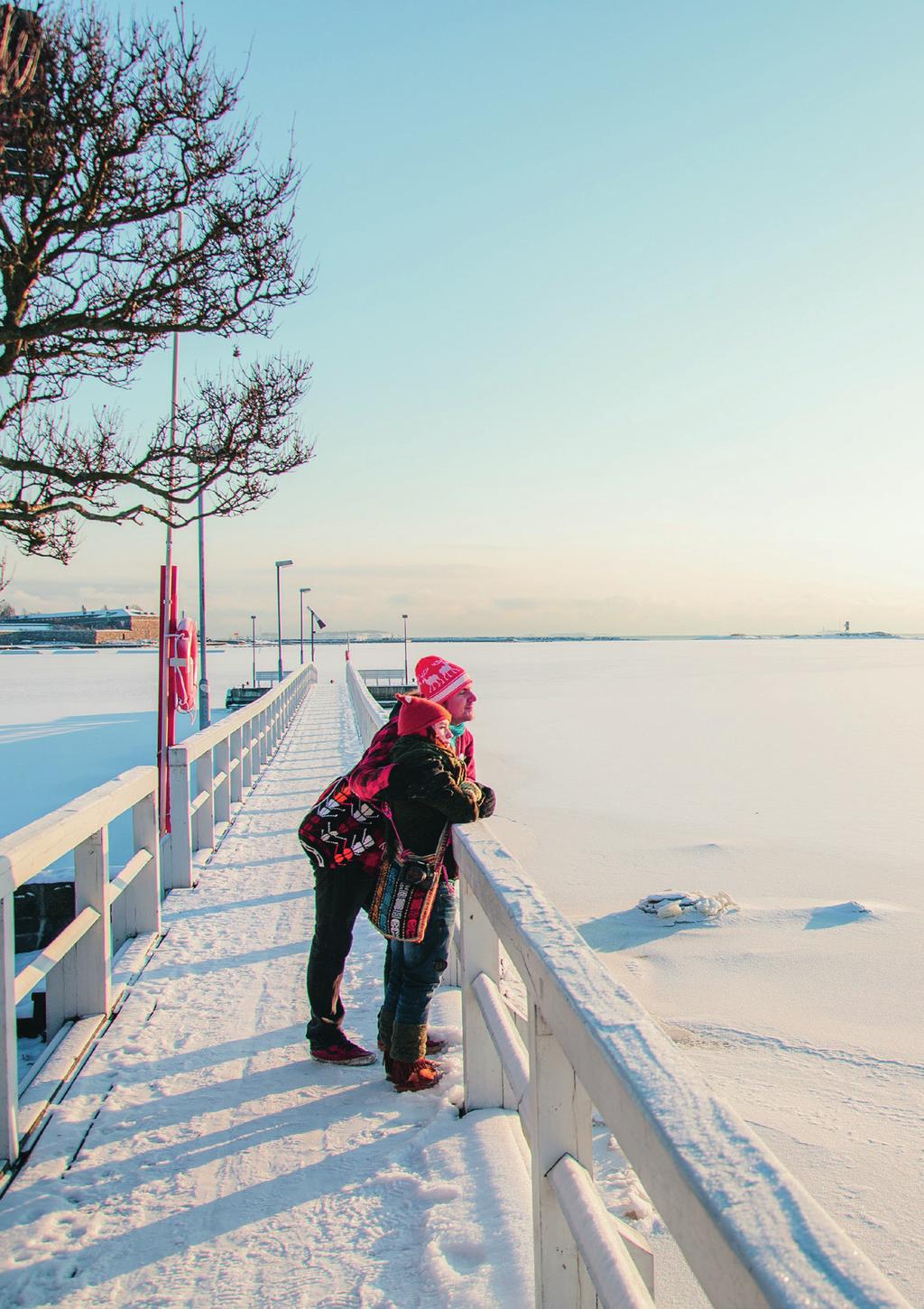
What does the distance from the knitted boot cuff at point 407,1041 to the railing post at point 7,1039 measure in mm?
1291

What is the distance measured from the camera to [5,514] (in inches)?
405

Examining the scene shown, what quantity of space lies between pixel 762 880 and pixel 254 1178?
346 inches

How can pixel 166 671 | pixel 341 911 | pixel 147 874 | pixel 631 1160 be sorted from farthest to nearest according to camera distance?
pixel 166 671 → pixel 147 874 → pixel 341 911 → pixel 631 1160

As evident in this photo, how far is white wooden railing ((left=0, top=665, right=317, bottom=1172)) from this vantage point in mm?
3023

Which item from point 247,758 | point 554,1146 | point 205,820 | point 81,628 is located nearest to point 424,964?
point 554,1146

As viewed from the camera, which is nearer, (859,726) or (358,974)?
(358,974)

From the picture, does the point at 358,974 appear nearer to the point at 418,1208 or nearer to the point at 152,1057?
the point at 152,1057

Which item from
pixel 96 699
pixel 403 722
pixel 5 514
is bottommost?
pixel 96 699

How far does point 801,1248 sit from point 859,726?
30.7 metres

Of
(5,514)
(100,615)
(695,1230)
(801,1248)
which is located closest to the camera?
(801,1248)

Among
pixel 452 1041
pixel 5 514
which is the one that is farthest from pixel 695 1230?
pixel 5 514

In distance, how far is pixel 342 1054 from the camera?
3.87 metres

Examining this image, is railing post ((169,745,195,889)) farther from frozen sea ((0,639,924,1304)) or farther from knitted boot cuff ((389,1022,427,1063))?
knitted boot cuff ((389,1022,427,1063))

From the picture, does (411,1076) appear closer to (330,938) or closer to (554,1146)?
(330,938)
